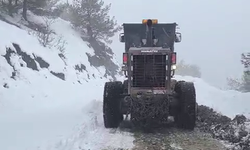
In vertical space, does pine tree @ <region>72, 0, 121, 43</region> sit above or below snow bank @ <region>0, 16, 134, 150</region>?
Result: above

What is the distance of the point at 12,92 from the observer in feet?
34.7

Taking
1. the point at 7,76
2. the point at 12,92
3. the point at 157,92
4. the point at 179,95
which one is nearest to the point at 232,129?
the point at 179,95

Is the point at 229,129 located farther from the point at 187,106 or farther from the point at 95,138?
the point at 95,138

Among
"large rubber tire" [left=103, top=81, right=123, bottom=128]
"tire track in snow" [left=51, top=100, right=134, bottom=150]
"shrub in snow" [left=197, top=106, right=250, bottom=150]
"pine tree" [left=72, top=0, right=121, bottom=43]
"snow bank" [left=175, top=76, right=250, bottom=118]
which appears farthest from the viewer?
"pine tree" [left=72, top=0, right=121, bottom=43]

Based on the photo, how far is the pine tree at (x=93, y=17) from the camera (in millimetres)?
26250

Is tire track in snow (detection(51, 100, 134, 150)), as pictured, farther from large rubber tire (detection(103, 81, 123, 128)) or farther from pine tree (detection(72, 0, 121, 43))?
pine tree (detection(72, 0, 121, 43))

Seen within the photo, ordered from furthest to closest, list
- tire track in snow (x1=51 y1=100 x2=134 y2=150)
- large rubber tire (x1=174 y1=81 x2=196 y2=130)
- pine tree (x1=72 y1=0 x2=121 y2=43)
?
pine tree (x1=72 y1=0 x2=121 y2=43), large rubber tire (x1=174 y1=81 x2=196 y2=130), tire track in snow (x1=51 y1=100 x2=134 y2=150)

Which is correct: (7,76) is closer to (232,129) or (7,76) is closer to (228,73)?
(232,129)

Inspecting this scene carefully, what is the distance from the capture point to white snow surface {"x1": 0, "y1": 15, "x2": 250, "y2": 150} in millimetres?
6375

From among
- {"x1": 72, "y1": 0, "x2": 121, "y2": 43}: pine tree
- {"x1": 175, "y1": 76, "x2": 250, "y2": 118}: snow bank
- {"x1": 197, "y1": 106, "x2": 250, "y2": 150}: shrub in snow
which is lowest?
{"x1": 175, "y1": 76, "x2": 250, "y2": 118}: snow bank

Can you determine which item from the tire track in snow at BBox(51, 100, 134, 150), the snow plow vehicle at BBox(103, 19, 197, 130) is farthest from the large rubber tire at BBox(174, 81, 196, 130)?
the tire track in snow at BBox(51, 100, 134, 150)

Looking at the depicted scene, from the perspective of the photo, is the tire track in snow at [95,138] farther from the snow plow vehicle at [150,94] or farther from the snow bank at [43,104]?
the snow plow vehicle at [150,94]

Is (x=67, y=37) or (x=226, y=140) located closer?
(x=226, y=140)

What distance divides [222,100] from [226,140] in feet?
31.7
